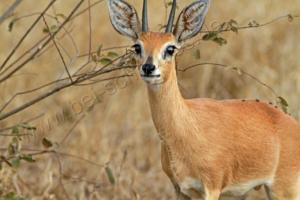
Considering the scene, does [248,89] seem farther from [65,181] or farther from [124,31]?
[124,31]

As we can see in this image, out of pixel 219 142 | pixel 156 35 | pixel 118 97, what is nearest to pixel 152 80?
pixel 156 35

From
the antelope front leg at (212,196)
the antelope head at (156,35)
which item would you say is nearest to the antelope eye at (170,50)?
the antelope head at (156,35)

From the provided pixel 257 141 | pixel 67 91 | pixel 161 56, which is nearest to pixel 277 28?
pixel 67 91

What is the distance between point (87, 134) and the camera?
7.63 m

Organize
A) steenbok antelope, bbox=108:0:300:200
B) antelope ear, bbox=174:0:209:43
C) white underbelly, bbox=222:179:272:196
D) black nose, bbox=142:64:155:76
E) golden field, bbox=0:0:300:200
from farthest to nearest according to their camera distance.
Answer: golden field, bbox=0:0:300:200, white underbelly, bbox=222:179:272:196, antelope ear, bbox=174:0:209:43, steenbok antelope, bbox=108:0:300:200, black nose, bbox=142:64:155:76

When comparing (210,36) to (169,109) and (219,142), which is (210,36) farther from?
(219,142)

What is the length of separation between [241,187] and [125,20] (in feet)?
3.31

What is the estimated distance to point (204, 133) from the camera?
203 inches

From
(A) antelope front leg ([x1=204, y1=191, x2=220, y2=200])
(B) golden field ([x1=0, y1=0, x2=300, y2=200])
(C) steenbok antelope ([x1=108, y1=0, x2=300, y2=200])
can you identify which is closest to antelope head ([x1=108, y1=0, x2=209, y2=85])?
(C) steenbok antelope ([x1=108, y1=0, x2=300, y2=200])

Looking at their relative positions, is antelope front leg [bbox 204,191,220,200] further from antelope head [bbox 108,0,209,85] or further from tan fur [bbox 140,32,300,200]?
antelope head [bbox 108,0,209,85]

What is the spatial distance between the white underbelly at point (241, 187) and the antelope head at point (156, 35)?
2.22 feet

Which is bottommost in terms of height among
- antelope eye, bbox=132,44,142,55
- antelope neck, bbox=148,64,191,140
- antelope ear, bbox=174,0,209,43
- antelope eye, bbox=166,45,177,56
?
antelope neck, bbox=148,64,191,140

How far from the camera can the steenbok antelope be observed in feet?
16.3

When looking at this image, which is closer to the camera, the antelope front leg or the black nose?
the black nose
